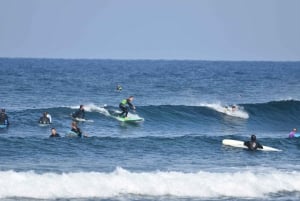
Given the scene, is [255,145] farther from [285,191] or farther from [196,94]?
[196,94]

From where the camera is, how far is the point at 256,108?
5469 cm

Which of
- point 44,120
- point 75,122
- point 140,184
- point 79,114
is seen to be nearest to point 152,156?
point 75,122

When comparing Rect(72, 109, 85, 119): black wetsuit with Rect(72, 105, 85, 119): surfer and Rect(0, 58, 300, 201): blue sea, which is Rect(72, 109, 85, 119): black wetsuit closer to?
Rect(72, 105, 85, 119): surfer

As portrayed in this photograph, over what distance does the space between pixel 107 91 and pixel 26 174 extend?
48.8 m

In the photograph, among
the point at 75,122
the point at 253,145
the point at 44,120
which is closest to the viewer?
the point at 253,145

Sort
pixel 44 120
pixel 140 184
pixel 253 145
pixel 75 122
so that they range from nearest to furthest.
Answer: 1. pixel 140 184
2. pixel 253 145
3. pixel 75 122
4. pixel 44 120

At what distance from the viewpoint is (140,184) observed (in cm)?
2534

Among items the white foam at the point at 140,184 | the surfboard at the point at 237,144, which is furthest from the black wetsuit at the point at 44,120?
the white foam at the point at 140,184

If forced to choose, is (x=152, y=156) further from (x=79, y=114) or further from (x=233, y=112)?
(x=233, y=112)

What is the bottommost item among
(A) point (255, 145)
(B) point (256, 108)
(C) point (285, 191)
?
(C) point (285, 191)

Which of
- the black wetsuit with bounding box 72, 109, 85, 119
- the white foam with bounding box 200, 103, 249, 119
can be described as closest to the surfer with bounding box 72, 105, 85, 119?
the black wetsuit with bounding box 72, 109, 85, 119

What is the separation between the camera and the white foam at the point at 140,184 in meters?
24.1

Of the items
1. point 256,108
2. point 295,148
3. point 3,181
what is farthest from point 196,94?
point 3,181

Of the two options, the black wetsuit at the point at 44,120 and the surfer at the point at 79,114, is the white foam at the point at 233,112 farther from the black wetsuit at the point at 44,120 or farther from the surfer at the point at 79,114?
the black wetsuit at the point at 44,120
